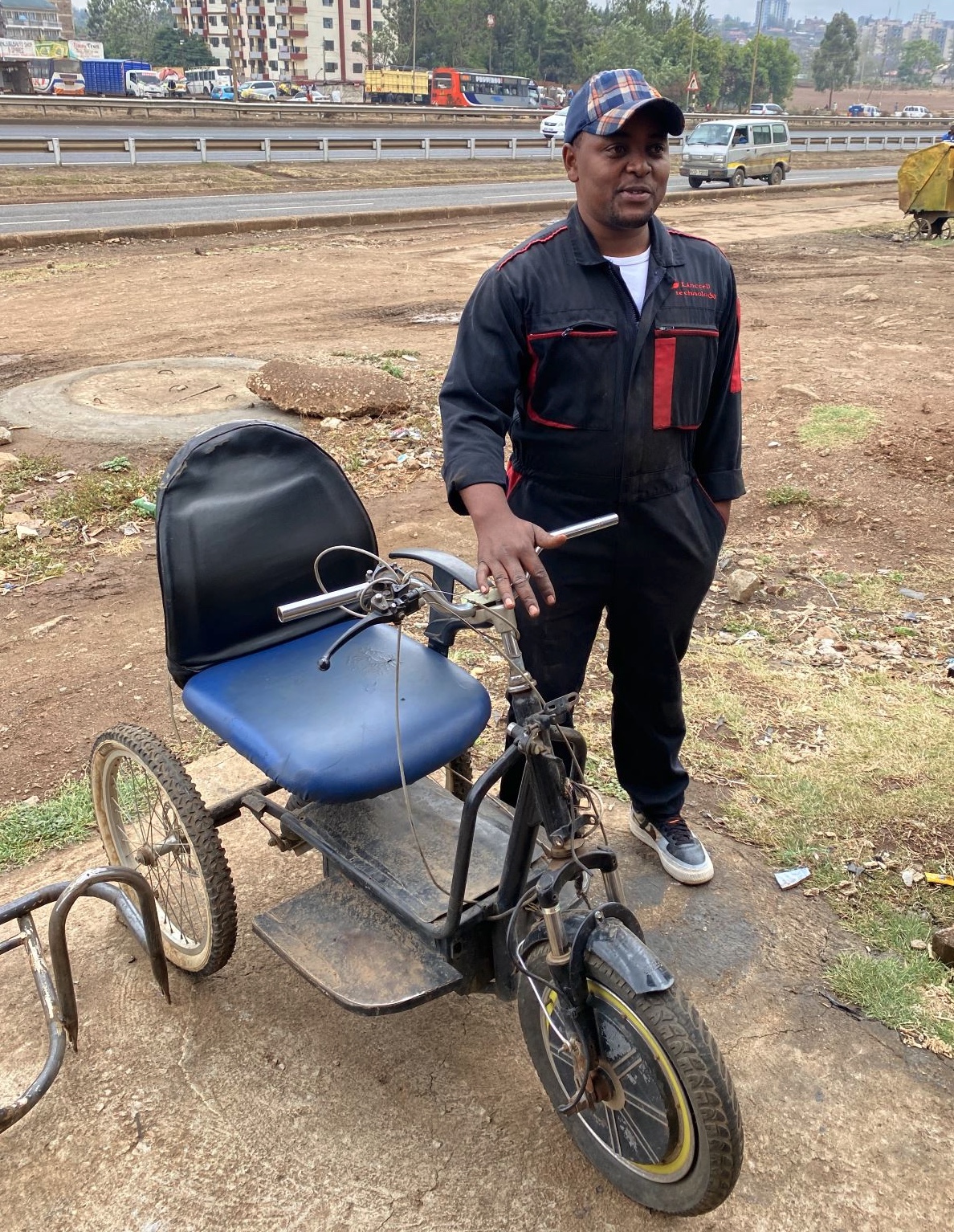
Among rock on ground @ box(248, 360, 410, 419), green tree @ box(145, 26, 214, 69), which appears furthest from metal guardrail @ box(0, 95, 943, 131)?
green tree @ box(145, 26, 214, 69)

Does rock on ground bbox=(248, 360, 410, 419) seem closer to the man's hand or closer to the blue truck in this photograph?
the man's hand

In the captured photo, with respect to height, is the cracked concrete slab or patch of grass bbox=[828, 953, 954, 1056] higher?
patch of grass bbox=[828, 953, 954, 1056]

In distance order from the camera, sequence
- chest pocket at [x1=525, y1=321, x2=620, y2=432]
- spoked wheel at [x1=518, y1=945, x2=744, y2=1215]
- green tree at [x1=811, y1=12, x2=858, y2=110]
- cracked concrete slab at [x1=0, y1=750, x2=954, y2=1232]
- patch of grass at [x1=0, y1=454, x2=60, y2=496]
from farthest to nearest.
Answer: green tree at [x1=811, y1=12, x2=858, y2=110] → patch of grass at [x1=0, y1=454, x2=60, y2=496] → chest pocket at [x1=525, y1=321, x2=620, y2=432] → cracked concrete slab at [x1=0, y1=750, x2=954, y2=1232] → spoked wheel at [x1=518, y1=945, x2=744, y2=1215]

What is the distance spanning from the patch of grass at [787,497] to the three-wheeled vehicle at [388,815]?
3.82 meters

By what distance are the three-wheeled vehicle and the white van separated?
26643 millimetres

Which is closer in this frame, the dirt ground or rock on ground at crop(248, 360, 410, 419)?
the dirt ground

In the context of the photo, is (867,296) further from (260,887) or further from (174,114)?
(174,114)

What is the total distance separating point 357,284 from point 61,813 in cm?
1077

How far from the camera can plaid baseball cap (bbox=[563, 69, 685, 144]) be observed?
235 centimetres

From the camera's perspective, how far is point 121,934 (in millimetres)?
3088

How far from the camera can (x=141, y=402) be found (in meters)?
8.14

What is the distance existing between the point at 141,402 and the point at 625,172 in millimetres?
6482

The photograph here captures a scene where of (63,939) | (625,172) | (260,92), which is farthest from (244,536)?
(260,92)

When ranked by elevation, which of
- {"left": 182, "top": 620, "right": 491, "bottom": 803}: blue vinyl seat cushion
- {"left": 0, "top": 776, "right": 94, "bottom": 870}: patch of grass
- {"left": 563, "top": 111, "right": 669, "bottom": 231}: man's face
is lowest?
{"left": 0, "top": 776, "right": 94, "bottom": 870}: patch of grass
